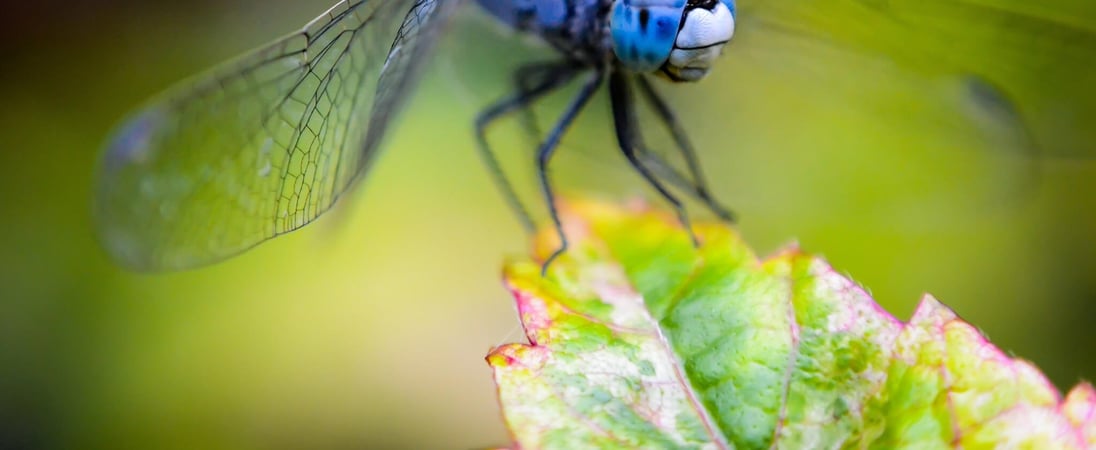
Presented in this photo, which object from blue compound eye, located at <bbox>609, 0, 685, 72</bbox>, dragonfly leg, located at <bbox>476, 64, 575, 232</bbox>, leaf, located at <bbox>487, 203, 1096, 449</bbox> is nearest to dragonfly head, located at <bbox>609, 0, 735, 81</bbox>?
blue compound eye, located at <bbox>609, 0, 685, 72</bbox>

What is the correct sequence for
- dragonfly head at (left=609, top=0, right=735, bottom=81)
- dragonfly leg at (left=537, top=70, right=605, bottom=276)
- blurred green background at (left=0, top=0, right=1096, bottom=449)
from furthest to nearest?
blurred green background at (left=0, top=0, right=1096, bottom=449) → dragonfly leg at (left=537, top=70, right=605, bottom=276) → dragonfly head at (left=609, top=0, right=735, bottom=81)

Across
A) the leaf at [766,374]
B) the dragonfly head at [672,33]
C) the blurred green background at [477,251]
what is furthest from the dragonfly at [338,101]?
the leaf at [766,374]

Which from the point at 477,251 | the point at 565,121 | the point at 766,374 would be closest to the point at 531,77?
the point at 565,121

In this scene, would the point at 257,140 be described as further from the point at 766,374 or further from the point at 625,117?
the point at 766,374

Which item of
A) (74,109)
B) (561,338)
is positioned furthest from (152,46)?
(561,338)

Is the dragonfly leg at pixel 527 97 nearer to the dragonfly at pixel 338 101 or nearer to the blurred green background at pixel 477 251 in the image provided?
the dragonfly at pixel 338 101

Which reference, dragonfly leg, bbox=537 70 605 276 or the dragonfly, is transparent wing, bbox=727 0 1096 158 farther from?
dragonfly leg, bbox=537 70 605 276
